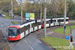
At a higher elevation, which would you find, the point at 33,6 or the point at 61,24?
the point at 33,6

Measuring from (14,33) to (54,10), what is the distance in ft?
135

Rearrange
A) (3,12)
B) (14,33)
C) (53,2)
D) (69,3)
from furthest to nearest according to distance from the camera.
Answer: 1. (3,12)
2. (69,3)
3. (53,2)
4. (14,33)

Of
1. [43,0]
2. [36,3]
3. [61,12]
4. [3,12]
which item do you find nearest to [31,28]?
[43,0]

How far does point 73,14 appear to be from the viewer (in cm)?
6638

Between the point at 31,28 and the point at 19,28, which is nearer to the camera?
the point at 19,28

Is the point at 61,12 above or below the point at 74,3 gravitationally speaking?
below

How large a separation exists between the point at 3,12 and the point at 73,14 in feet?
127

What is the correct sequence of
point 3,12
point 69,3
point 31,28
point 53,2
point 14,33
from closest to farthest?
point 14,33 < point 31,28 < point 53,2 < point 69,3 < point 3,12

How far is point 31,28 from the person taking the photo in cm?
2881

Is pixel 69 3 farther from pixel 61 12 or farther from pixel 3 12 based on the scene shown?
pixel 3 12

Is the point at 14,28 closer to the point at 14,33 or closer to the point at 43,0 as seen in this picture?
the point at 14,33

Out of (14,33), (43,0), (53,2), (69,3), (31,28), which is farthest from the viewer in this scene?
(69,3)

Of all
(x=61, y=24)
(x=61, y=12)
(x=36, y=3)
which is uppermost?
(x=36, y=3)

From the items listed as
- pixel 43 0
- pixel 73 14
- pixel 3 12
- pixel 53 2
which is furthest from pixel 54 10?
pixel 3 12
